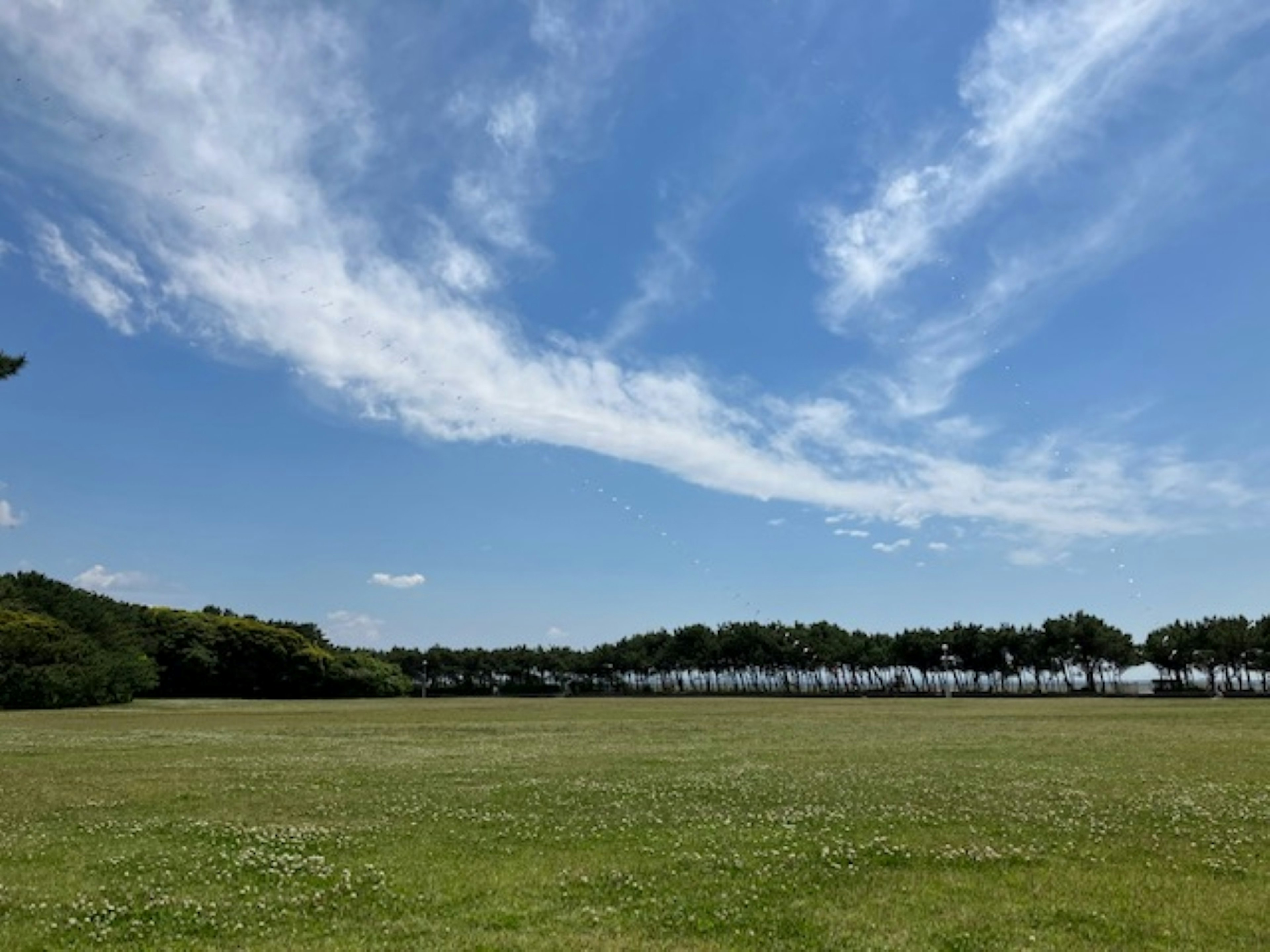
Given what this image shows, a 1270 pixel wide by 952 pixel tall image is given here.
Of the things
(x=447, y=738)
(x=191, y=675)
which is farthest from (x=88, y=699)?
(x=447, y=738)

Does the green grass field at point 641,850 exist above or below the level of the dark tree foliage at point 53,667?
below

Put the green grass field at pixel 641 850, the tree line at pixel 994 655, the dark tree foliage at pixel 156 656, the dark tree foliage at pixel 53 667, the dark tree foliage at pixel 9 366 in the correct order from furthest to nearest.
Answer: the tree line at pixel 994 655 → the dark tree foliage at pixel 156 656 → the dark tree foliage at pixel 53 667 → the dark tree foliage at pixel 9 366 → the green grass field at pixel 641 850

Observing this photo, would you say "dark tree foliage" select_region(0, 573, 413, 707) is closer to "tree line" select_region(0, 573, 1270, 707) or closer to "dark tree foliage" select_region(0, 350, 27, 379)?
"tree line" select_region(0, 573, 1270, 707)

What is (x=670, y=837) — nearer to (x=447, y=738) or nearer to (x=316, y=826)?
(x=316, y=826)

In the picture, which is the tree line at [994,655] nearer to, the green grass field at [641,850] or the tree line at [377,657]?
the tree line at [377,657]

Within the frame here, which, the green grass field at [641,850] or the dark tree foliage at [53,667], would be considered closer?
the green grass field at [641,850]

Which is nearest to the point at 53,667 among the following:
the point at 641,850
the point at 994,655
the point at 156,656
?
the point at 156,656

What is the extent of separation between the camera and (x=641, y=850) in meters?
16.8

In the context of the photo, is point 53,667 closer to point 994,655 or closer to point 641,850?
point 641,850

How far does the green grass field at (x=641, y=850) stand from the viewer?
39.1 ft

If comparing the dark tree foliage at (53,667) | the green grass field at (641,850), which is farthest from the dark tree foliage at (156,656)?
the green grass field at (641,850)

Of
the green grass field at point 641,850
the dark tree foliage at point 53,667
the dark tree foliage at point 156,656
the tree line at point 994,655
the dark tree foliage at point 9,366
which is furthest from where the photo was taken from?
the tree line at point 994,655

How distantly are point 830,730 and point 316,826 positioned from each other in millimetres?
42359

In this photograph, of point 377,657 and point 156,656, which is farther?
point 377,657
